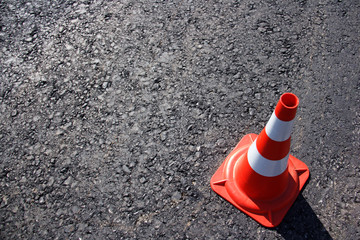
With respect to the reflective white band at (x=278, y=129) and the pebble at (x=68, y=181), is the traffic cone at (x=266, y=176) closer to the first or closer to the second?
→ the reflective white band at (x=278, y=129)

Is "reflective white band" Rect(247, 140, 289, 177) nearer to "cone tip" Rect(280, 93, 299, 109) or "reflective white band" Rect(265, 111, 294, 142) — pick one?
"reflective white band" Rect(265, 111, 294, 142)

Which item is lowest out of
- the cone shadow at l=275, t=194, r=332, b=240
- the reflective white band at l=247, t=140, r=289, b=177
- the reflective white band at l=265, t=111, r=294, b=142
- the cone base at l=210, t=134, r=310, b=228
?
the cone shadow at l=275, t=194, r=332, b=240

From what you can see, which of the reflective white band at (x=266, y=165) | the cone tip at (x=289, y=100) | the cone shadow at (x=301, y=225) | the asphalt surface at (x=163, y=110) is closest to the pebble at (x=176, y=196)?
the asphalt surface at (x=163, y=110)

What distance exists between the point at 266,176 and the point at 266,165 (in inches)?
3.2

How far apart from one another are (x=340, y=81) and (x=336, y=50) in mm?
388

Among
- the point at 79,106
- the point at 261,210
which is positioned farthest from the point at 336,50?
the point at 79,106

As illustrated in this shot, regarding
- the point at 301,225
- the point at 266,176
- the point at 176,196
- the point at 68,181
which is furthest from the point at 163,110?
the point at 301,225

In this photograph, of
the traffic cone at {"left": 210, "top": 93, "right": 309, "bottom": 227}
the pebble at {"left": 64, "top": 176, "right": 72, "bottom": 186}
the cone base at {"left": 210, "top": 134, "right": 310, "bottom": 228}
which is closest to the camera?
the traffic cone at {"left": 210, "top": 93, "right": 309, "bottom": 227}

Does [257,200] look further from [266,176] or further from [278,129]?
[278,129]

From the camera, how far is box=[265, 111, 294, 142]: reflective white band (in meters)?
2.01

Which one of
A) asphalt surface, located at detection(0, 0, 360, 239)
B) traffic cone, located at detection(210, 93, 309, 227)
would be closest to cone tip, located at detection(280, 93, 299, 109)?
traffic cone, located at detection(210, 93, 309, 227)

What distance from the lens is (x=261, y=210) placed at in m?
2.29

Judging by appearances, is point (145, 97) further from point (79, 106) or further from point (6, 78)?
point (6, 78)

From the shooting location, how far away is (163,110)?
2891 mm
